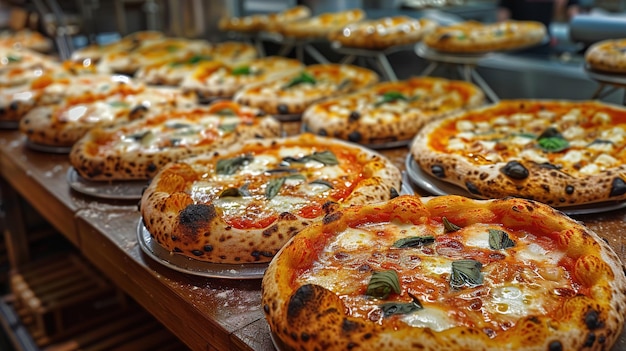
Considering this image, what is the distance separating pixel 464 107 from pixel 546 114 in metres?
0.47

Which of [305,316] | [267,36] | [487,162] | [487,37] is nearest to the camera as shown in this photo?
[305,316]

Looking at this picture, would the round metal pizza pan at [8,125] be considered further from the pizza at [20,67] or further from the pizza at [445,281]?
the pizza at [445,281]

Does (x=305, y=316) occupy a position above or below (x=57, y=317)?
above

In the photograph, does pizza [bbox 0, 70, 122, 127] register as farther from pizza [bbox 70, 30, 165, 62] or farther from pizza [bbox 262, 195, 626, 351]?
pizza [bbox 262, 195, 626, 351]

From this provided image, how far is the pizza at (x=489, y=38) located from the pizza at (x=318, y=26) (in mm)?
1123

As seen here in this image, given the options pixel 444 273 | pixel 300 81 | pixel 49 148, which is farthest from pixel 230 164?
pixel 300 81

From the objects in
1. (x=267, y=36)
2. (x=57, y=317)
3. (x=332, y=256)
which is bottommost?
(x=57, y=317)

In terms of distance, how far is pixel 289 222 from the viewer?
6.34 ft

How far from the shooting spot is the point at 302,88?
395 centimetres

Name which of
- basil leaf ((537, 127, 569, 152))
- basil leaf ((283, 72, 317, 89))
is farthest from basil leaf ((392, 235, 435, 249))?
basil leaf ((283, 72, 317, 89))

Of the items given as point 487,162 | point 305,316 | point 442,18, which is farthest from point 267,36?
point 305,316

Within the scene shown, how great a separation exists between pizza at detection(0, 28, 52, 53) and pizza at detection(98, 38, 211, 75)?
6.17 feet

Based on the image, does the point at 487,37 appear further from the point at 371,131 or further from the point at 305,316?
the point at 305,316

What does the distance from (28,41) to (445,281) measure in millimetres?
6922
